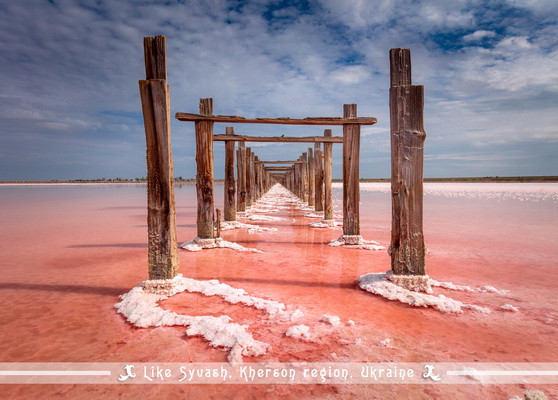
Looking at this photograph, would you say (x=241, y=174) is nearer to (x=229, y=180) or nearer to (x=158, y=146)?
(x=229, y=180)

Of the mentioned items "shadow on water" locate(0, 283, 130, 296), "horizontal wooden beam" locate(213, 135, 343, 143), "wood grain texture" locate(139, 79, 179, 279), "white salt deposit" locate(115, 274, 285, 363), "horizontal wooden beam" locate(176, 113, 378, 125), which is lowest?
"shadow on water" locate(0, 283, 130, 296)

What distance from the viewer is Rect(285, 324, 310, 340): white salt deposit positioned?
3.31 m

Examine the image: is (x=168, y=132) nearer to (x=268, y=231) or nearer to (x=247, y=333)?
(x=247, y=333)

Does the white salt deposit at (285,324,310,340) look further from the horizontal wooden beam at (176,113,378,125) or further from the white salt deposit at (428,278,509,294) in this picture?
the horizontal wooden beam at (176,113,378,125)

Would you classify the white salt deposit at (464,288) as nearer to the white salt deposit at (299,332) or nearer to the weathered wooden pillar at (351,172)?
the white salt deposit at (299,332)

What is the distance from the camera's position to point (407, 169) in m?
4.50

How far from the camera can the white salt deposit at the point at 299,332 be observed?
331 centimetres

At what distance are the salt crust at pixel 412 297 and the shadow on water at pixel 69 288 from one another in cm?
406

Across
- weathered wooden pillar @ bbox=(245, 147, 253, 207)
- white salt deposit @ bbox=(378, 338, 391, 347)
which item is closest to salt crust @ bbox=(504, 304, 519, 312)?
white salt deposit @ bbox=(378, 338, 391, 347)

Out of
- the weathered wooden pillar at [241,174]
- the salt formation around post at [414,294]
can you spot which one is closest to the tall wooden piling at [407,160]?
the salt formation around post at [414,294]

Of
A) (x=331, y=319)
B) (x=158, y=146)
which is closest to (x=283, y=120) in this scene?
(x=158, y=146)

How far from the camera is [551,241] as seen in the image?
868 cm

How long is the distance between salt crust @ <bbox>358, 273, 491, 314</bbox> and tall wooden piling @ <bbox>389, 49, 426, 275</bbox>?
0.37 m

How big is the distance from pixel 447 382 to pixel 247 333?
6.44 ft
